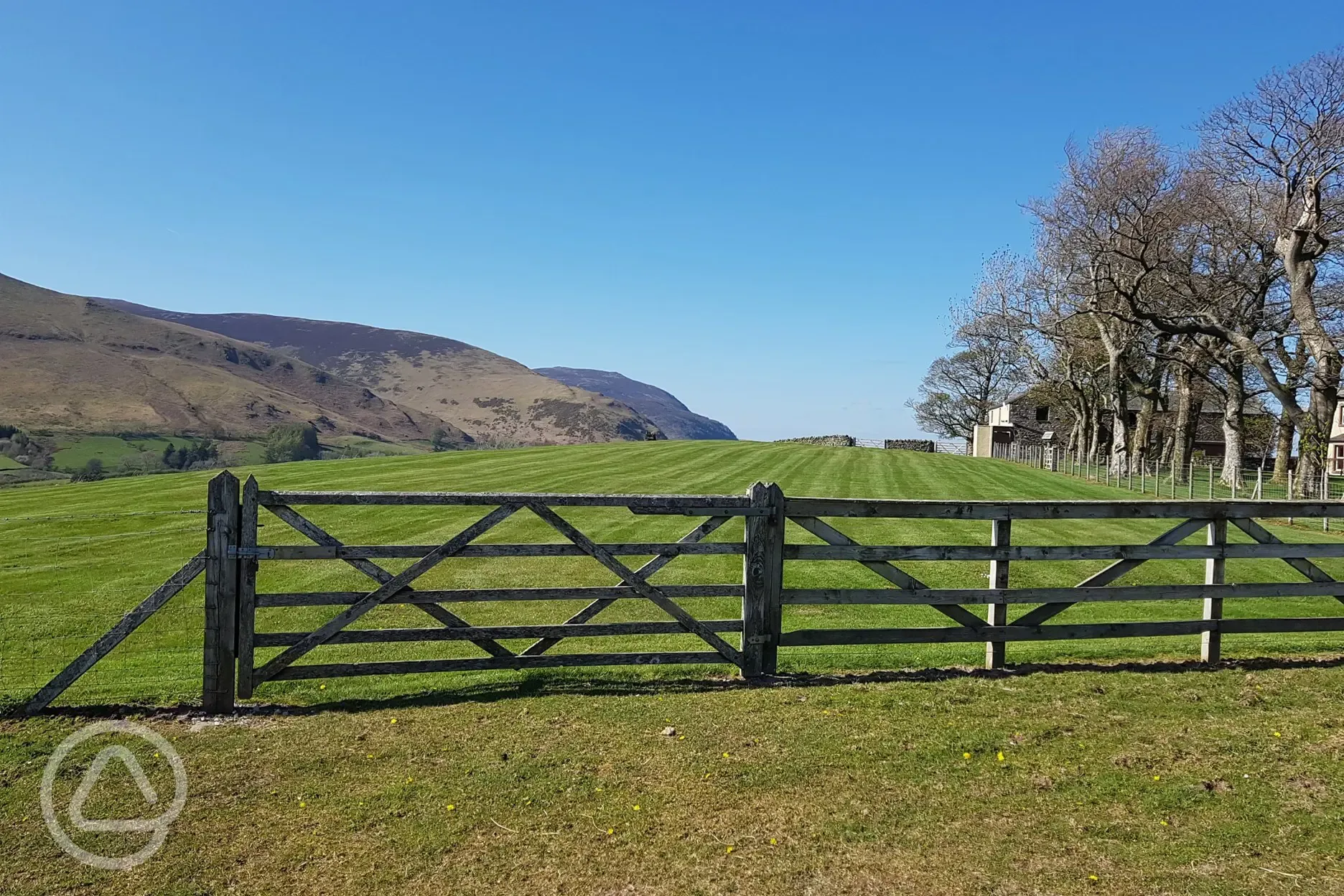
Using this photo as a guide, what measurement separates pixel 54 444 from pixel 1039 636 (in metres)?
136

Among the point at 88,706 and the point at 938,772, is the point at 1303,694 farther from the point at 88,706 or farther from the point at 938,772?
the point at 88,706

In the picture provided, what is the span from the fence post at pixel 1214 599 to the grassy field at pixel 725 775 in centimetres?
33

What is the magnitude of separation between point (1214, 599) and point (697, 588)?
219 inches

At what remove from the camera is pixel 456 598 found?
7.48 meters

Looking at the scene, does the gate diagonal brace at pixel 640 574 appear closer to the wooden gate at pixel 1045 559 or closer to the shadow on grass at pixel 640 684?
the shadow on grass at pixel 640 684

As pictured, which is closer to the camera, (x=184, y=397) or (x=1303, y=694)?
(x=1303, y=694)

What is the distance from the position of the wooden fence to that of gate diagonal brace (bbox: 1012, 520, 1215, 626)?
29 mm

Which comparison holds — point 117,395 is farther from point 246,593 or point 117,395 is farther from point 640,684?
point 640,684

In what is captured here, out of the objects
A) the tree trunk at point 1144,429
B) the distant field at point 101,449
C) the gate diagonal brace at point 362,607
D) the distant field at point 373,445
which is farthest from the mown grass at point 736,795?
the distant field at point 373,445

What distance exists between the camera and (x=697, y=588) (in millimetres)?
7871

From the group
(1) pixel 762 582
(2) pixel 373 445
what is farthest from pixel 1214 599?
(2) pixel 373 445

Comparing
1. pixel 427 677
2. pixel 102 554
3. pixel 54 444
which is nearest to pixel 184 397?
pixel 54 444

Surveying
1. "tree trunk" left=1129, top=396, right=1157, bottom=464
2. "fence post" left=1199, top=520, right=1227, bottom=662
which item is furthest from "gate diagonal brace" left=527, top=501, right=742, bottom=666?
"tree trunk" left=1129, top=396, right=1157, bottom=464

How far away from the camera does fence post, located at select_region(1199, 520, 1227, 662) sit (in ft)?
28.5
